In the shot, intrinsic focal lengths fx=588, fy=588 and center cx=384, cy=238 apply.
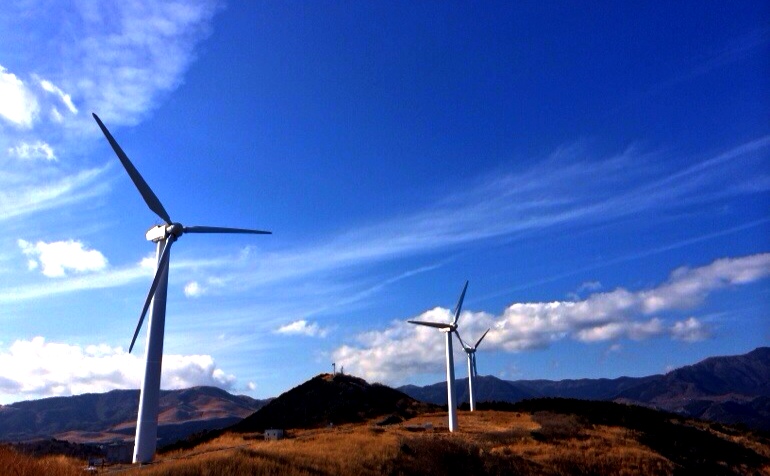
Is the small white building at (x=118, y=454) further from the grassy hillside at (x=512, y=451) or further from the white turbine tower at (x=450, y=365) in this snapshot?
the white turbine tower at (x=450, y=365)

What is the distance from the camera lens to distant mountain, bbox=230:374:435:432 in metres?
105

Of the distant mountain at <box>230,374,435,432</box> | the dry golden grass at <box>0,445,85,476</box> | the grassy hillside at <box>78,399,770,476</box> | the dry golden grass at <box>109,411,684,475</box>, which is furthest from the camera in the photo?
the distant mountain at <box>230,374,435,432</box>

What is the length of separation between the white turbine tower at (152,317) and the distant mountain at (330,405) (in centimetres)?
5812

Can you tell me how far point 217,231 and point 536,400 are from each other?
260ft

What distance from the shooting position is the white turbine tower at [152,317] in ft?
133

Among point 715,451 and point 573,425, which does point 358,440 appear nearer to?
point 573,425

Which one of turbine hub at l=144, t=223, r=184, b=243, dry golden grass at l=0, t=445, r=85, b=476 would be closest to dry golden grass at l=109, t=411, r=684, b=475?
dry golden grass at l=0, t=445, r=85, b=476

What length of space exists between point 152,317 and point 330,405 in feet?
265

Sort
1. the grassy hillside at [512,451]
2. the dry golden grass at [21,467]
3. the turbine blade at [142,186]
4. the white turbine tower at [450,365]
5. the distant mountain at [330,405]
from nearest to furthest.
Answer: the dry golden grass at [21,467] → the grassy hillside at [512,451] → the turbine blade at [142,186] → the white turbine tower at [450,365] → the distant mountain at [330,405]

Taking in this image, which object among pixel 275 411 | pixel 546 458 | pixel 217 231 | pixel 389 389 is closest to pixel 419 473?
pixel 546 458

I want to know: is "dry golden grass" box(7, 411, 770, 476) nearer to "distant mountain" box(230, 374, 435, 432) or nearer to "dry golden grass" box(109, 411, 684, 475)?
"dry golden grass" box(109, 411, 684, 475)

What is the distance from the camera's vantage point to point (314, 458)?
4194 centimetres

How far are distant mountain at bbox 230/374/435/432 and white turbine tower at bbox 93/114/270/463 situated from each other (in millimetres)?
58116

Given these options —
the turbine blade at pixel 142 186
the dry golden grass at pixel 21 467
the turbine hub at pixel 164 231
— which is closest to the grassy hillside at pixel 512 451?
the dry golden grass at pixel 21 467
